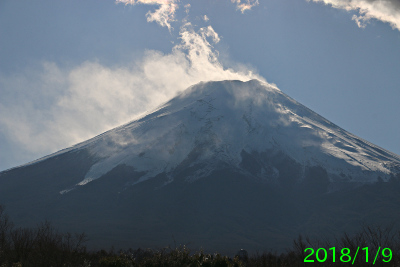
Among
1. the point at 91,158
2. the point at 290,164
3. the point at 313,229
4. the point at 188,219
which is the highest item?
the point at 91,158

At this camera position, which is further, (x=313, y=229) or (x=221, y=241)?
(x=313, y=229)

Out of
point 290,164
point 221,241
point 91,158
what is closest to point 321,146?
point 290,164

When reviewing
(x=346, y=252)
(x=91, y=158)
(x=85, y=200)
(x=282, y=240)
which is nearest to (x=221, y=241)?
(x=282, y=240)

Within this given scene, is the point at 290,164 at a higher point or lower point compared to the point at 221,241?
higher

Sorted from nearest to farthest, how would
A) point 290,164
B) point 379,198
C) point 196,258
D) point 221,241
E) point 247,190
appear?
1. point 196,258
2. point 221,241
3. point 379,198
4. point 247,190
5. point 290,164

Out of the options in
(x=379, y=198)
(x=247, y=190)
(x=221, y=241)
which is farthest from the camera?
(x=247, y=190)

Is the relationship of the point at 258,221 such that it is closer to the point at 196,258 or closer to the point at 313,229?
the point at 313,229
